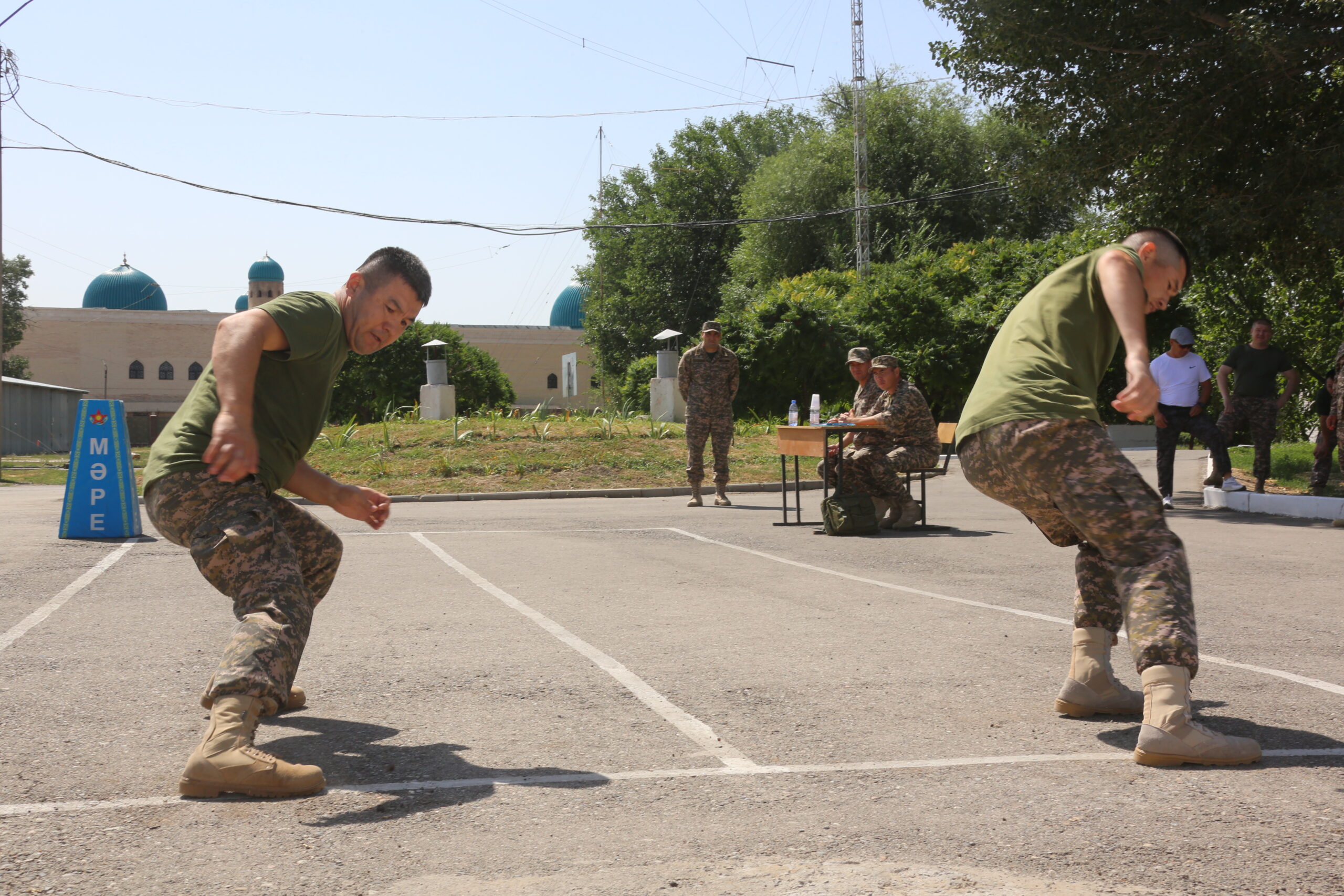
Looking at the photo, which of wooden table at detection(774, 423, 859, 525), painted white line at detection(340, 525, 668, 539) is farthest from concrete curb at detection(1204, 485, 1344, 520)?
painted white line at detection(340, 525, 668, 539)

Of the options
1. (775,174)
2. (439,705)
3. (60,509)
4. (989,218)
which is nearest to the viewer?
(439,705)

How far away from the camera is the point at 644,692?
474 cm

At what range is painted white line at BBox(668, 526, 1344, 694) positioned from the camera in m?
4.86

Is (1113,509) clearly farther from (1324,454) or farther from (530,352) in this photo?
(530,352)

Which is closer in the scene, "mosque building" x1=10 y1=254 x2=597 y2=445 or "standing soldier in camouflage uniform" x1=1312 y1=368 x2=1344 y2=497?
"standing soldier in camouflage uniform" x1=1312 y1=368 x2=1344 y2=497

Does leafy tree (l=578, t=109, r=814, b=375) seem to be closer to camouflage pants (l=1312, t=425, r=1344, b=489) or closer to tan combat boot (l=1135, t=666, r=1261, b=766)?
camouflage pants (l=1312, t=425, r=1344, b=489)

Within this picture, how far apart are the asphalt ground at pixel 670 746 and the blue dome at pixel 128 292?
89.3 metres

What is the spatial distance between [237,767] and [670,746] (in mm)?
1349

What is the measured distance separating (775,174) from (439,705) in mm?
48380

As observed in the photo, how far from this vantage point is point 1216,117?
13.6 meters

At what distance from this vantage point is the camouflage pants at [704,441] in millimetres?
14805

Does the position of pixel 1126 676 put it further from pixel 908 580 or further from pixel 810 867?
pixel 908 580

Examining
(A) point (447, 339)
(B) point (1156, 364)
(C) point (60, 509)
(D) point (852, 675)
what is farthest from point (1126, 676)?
(A) point (447, 339)

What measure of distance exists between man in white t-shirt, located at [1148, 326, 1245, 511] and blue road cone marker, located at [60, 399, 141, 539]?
34.8 ft
